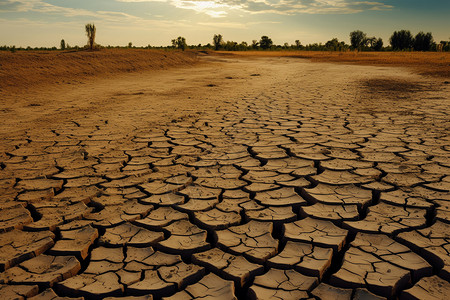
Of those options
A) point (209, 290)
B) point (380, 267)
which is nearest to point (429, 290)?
point (380, 267)

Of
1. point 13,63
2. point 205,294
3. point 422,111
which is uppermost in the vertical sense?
point 13,63

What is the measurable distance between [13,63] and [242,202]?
908cm

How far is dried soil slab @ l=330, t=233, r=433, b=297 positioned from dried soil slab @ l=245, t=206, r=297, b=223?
1.22ft

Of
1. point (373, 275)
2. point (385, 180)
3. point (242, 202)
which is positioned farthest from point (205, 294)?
point (385, 180)

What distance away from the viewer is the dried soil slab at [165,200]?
215cm

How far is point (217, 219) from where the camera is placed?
76.2 inches

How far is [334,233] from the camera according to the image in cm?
178

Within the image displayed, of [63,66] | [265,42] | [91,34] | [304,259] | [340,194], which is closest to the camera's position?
[304,259]

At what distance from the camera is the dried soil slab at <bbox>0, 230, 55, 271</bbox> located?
5.19 feet

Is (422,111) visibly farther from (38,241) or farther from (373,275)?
(38,241)

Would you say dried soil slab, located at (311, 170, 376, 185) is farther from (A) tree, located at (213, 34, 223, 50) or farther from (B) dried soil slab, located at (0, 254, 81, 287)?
(A) tree, located at (213, 34, 223, 50)

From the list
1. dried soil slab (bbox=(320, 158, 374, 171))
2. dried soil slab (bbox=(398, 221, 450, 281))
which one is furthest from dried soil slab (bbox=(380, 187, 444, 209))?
dried soil slab (bbox=(320, 158, 374, 171))

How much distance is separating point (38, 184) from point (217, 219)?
4.45 feet

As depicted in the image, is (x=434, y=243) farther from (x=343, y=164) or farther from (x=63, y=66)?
(x=63, y=66)
